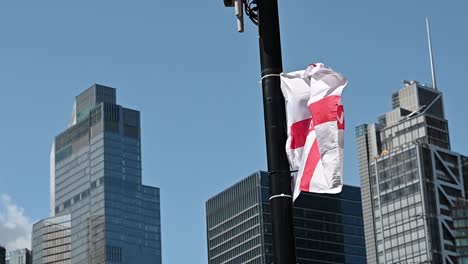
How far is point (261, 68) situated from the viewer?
13.1 m

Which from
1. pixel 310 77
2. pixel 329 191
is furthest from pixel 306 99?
pixel 329 191

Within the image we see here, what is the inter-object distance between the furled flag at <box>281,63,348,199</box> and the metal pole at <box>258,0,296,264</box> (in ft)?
0.32

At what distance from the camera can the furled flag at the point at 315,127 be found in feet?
41.2

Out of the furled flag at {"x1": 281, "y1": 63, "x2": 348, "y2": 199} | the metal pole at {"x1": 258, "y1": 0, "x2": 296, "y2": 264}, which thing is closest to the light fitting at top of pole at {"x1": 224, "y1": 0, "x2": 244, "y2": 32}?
the metal pole at {"x1": 258, "y1": 0, "x2": 296, "y2": 264}

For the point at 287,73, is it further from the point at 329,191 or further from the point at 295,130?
the point at 329,191

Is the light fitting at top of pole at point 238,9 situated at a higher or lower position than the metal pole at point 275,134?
higher

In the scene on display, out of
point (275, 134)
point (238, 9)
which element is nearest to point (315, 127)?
point (275, 134)

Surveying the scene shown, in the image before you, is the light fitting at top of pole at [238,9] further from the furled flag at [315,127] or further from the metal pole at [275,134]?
the furled flag at [315,127]

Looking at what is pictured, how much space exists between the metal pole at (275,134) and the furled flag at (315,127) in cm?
10

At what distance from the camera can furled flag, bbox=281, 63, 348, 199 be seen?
41.2ft

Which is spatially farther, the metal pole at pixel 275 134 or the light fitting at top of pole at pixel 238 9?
the light fitting at top of pole at pixel 238 9

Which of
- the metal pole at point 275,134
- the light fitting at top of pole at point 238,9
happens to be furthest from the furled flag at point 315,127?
the light fitting at top of pole at point 238,9

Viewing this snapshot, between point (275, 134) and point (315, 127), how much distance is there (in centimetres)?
45

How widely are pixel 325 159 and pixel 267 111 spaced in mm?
857
